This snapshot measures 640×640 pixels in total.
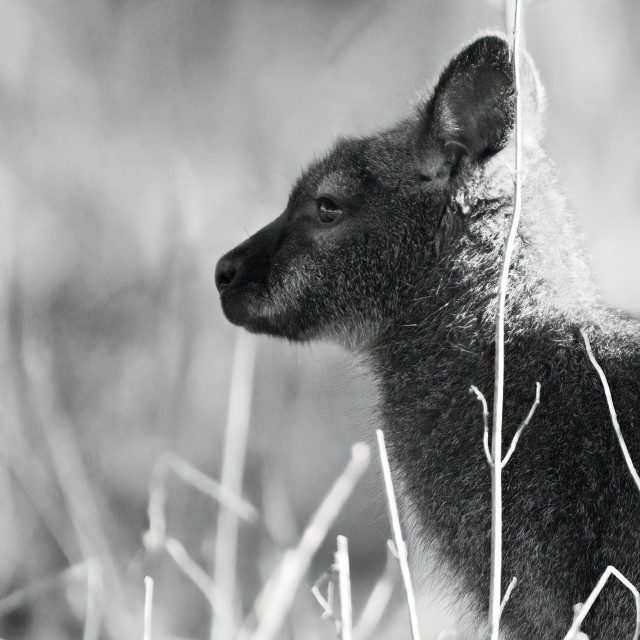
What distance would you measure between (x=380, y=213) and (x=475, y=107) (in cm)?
50

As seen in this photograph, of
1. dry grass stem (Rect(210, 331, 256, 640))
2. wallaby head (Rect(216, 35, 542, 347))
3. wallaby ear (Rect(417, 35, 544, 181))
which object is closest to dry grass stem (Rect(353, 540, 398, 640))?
dry grass stem (Rect(210, 331, 256, 640))

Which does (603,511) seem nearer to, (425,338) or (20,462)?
(425,338)

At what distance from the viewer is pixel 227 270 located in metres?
4.42

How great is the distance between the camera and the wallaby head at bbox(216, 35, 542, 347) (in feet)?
13.0

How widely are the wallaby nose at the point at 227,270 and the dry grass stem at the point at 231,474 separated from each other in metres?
0.31

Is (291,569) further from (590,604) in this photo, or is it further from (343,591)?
(590,604)

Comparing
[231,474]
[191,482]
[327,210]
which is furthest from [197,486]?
[327,210]

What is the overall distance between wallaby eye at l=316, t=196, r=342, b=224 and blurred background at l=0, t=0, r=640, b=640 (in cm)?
58

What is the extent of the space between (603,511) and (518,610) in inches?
14.7

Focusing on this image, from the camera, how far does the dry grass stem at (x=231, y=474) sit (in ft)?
13.9

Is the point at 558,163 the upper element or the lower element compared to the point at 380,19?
lower

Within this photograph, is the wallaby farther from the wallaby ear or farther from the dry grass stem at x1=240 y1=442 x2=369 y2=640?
the dry grass stem at x1=240 y1=442 x2=369 y2=640

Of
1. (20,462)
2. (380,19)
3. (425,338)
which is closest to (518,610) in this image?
(425,338)

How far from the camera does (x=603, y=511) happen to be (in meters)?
3.39
